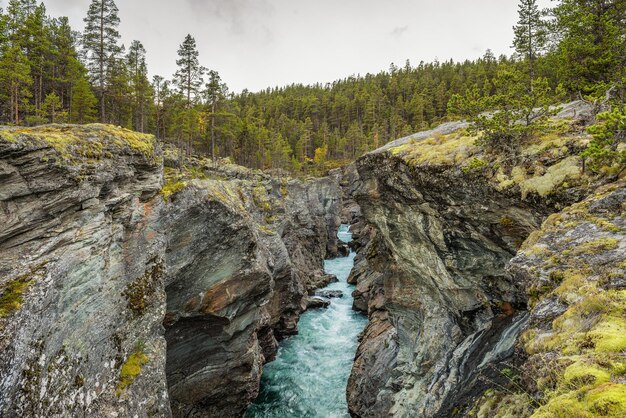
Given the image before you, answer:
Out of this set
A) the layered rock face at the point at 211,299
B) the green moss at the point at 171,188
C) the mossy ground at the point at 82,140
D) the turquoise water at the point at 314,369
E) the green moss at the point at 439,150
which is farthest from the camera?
the turquoise water at the point at 314,369

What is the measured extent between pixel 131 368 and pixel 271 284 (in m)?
10.2

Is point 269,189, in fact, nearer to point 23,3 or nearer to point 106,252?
point 106,252

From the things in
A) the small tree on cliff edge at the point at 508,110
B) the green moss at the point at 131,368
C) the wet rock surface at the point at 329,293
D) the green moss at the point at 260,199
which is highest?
the small tree on cliff edge at the point at 508,110

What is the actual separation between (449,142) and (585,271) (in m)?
12.6

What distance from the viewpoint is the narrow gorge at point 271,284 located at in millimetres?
7380

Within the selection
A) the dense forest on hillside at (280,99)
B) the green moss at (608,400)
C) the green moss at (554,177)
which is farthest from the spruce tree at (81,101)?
the green moss at (608,400)

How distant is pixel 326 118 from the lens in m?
132

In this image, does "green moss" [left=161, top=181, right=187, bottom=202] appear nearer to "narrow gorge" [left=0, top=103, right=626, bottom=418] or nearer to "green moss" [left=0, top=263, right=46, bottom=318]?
"narrow gorge" [left=0, top=103, right=626, bottom=418]

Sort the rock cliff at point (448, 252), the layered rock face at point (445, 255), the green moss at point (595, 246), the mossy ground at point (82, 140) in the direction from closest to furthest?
the green moss at point (595, 246), the mossy ground at point (82, 140), the rock cliff at point (448, 252), the layered rock face at point (445, 255)

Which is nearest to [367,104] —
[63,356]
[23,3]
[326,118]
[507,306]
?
[326,118]

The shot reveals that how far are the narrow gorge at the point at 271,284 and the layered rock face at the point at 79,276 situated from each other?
60mm

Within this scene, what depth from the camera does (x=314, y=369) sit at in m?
27.6

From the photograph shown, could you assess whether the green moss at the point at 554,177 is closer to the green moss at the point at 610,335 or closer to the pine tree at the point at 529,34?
the green moss at the point at 610,335

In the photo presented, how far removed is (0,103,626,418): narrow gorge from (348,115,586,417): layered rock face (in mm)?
101
